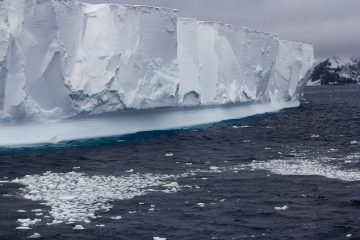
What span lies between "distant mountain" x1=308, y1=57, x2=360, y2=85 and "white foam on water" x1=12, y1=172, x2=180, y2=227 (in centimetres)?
16226

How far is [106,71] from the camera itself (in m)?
16.8

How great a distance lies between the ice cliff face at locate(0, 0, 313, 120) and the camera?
14.7m

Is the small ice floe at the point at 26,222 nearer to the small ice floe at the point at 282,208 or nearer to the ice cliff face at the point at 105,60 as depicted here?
the small ice floe at the point at 282,208

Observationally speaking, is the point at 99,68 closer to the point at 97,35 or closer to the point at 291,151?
the point at 97,35

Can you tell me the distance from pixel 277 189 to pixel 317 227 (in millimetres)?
2353

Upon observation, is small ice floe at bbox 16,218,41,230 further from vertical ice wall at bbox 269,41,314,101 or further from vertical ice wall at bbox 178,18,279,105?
vertical ice wall at bbox 269,41,314,101

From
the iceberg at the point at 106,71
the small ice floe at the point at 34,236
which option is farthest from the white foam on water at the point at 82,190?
the iceberg at the point at 106,71

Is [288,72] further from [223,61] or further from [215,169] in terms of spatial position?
[215,169]

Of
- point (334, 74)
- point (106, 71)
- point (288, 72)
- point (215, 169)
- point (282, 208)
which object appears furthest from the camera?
point (334, 74)

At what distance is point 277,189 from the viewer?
9.84m

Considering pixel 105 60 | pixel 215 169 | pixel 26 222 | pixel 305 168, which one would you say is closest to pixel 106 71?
pixel 105 60

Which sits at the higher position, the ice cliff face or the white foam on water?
the ice cliff face

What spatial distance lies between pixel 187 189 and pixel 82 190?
1802 millimetres

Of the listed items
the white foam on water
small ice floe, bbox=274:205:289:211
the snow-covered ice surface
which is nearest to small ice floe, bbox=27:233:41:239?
the white foam on water
